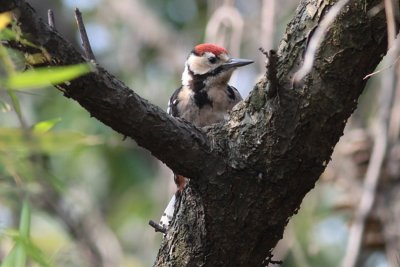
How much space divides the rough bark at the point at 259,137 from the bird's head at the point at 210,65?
164cm

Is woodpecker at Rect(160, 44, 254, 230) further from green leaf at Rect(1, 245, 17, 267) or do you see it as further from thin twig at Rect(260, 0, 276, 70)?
green leaf at Rect(1, 245, 17, 267)

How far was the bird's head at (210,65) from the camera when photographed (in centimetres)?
402

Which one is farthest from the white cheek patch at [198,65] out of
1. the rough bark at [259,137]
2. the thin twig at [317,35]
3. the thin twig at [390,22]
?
the thin twig at [390,22]

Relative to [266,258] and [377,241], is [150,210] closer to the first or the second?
[377,241]

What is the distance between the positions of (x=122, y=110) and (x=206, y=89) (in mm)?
1803

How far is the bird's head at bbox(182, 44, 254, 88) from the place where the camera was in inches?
158

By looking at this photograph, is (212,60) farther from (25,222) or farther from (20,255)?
(20,255)

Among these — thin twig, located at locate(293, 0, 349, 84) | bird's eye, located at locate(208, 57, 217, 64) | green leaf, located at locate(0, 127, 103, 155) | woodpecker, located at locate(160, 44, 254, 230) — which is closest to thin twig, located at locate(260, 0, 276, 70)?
woodpecker, located at locate(160, 44, 254, 230)

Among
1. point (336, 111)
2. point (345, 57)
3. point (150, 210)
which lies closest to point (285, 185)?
point (336, 111)

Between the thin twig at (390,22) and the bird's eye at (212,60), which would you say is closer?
the thin twig at (390,22)

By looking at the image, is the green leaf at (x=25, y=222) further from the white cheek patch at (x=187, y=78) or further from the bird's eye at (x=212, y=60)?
the bird's eye at (x=212, y=60)

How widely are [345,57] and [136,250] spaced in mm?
4664

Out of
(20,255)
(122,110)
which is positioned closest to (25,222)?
(20,255)

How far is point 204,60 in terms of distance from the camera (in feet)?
13.8
